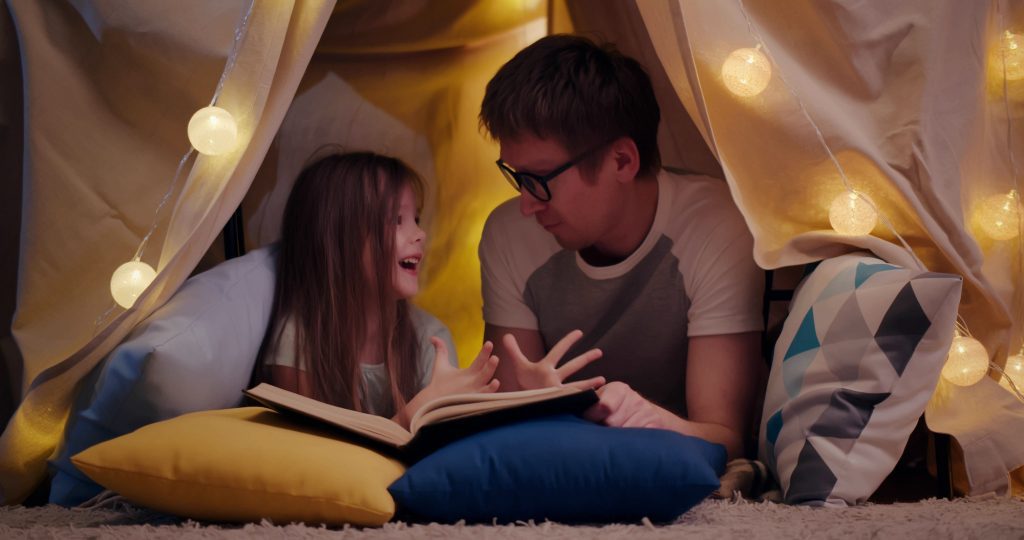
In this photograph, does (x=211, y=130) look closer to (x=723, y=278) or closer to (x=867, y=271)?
(x=723, y=278)

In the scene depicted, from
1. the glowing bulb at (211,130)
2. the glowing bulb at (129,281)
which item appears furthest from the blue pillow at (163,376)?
the glowing bulb at (211,130)

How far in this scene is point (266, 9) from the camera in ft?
5.71

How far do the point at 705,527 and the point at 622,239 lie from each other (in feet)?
2.95

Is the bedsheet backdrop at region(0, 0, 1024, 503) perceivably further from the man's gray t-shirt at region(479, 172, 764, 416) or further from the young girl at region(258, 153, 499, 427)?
the young girl at region(258, 153, 499, 427)

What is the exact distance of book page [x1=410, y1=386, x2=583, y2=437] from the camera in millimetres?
1396

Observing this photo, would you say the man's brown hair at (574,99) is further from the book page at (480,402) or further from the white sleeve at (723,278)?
the book page at (480,402)

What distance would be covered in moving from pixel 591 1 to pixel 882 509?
1.54 m

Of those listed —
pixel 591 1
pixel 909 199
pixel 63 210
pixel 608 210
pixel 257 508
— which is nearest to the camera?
pixel 257 508

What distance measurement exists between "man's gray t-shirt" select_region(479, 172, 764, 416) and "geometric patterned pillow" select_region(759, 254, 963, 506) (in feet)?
1.04

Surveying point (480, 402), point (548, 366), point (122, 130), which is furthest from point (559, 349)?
point (122, 130)

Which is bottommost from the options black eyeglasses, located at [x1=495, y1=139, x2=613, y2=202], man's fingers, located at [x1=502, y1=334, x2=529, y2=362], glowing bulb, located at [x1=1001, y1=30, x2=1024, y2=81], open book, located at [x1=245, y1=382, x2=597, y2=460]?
open book, located at [x1=245, y1=382, x2=597, y2=460]

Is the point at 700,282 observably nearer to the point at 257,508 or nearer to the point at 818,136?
the point at 818,136

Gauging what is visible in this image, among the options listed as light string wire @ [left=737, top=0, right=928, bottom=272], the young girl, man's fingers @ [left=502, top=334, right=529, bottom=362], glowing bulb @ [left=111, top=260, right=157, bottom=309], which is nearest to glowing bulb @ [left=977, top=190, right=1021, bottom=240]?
light string wire @ [left=737, top=0, right=928, bottom=272]

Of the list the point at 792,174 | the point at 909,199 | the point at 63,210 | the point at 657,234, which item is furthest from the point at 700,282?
the point at 63,210
